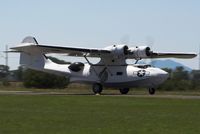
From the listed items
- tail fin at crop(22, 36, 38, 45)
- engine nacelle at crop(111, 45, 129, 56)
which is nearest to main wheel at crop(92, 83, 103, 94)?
engine nacelle at crop(111, 45, 129, 56)

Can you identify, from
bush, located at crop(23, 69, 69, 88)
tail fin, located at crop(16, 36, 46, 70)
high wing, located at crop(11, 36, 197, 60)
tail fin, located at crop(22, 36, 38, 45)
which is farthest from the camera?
bush, located at crop(23, 69, 69, 88)

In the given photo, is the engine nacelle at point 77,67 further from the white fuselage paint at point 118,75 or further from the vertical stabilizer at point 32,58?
the vertical stabilizer at point 32,58

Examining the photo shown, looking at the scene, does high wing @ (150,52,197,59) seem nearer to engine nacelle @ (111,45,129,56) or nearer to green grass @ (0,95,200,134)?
engine nacelle @ (111,45,129,56)

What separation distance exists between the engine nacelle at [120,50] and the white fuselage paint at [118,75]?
174 centimetres

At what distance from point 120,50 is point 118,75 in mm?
2949

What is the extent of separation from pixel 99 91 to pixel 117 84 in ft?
6.34

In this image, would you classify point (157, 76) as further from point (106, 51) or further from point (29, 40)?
point (29, 40)

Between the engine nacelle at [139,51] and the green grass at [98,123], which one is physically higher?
the engine nacelle at [139,51]

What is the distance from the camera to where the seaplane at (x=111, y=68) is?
5500 cm

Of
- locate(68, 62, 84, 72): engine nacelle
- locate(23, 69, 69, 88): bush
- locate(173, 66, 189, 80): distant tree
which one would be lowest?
locate(68, 62, 84, 72): engine nacelle

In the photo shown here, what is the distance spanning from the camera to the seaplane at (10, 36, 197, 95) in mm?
55000

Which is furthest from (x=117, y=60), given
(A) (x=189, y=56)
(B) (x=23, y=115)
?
(B) (x=23, y=115)

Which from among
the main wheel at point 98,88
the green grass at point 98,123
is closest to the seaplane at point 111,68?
the main wheel at point 98,88

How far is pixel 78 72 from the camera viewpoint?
5916cm
